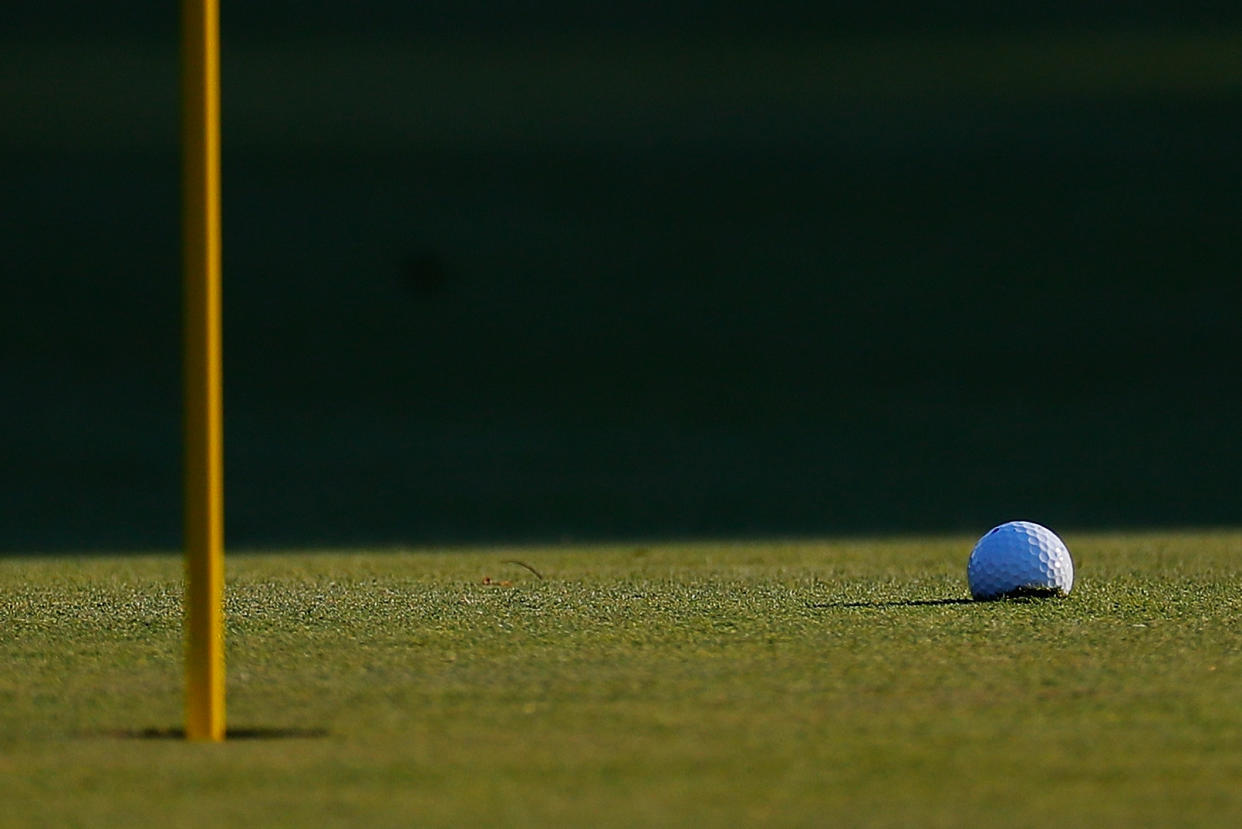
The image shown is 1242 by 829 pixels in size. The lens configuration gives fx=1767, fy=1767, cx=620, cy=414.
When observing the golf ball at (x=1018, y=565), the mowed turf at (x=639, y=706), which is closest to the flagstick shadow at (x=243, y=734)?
the mowed turf at (x=639, y=706)

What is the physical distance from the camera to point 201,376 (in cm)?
377

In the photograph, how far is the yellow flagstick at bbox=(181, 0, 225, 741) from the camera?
3.78 metres

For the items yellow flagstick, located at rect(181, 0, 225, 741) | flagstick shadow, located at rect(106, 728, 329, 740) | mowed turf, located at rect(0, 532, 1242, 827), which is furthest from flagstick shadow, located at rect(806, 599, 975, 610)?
yellow flagstick, located at rect(181, 0, 225, 741)

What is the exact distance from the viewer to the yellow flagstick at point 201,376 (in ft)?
12.4

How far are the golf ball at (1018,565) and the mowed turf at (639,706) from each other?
0.34ft

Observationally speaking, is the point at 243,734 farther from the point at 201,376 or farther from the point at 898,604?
the point at 898,604

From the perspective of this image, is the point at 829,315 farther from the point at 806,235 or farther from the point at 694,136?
the point at 694,136

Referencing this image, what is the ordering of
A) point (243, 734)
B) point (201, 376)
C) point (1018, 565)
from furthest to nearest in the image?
point (1018, 565), point (243, 734), point (201, 376)

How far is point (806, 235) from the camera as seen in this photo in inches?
834

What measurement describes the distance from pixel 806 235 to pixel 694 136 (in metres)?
1.81

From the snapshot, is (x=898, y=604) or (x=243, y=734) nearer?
(x=243, y=734)

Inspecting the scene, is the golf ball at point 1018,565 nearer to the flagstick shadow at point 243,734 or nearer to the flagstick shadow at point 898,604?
the flagstick shadow at point 898,604

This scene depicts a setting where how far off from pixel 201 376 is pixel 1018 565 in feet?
11.3

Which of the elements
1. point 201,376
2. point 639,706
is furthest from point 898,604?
point 201,376
